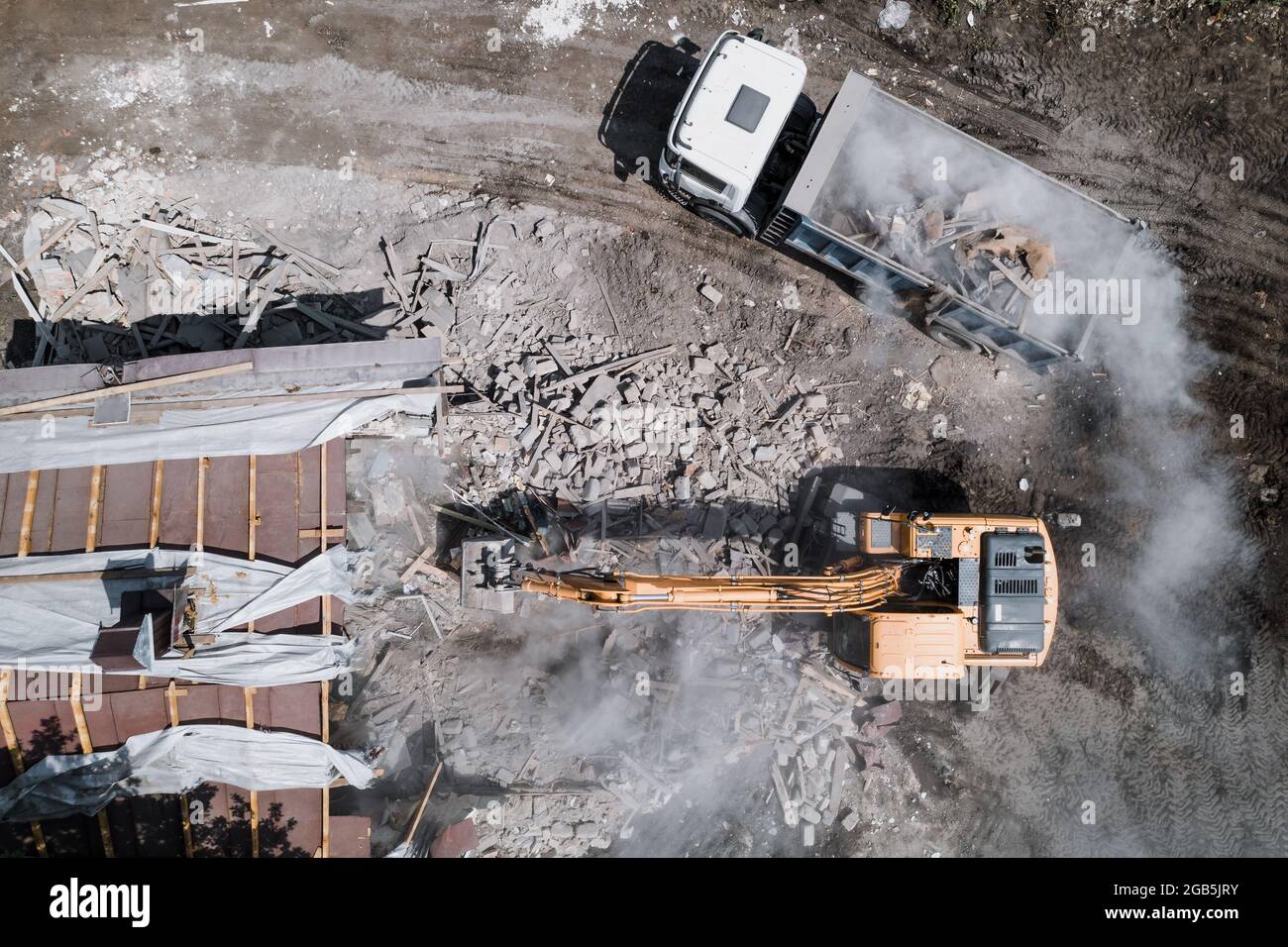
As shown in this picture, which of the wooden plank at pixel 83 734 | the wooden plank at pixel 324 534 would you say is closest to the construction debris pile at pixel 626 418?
the wooden plank at pixel 324 534

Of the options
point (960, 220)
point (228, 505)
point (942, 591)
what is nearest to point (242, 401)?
point (228, 505)

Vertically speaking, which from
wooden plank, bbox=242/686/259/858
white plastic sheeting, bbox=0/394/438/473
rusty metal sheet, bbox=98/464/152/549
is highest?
white plastic sheeting, bbox=0/394/438/473

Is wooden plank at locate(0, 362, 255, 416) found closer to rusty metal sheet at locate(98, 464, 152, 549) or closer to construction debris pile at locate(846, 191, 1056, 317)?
rusty metal sheet at locate(98, 464, 152, 549)

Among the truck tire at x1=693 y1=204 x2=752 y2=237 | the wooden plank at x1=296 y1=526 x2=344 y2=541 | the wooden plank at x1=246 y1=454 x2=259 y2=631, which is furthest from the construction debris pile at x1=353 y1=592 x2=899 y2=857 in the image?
the truck tire at x1=693 y1=204 x2=752 y2=237

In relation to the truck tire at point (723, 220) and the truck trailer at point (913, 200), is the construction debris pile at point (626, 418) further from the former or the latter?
the truck trailer at point (913, 200)
